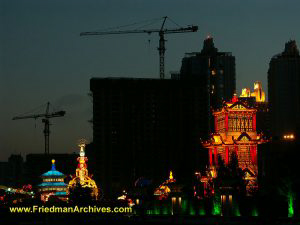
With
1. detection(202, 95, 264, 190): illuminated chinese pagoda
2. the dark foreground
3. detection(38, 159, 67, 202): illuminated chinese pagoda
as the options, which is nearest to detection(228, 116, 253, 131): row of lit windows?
detection(202, 95, 264, 190): illuminated chinese pagoda

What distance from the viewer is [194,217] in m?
66.7

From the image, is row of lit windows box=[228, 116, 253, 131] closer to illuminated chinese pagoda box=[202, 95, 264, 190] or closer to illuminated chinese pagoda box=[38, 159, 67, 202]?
illuminated chinese pagoda box=[202, 95, 264, 190]

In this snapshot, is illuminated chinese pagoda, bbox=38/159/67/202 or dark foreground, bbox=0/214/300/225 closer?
dark foreground, bbox=0/214/300/225

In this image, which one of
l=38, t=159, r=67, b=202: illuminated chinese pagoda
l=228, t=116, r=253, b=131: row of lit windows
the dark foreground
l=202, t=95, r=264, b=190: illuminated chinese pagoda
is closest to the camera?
the dark foreground

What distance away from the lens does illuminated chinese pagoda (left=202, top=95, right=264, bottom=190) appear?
9706cm

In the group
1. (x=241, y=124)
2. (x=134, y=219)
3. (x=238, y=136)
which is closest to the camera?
(x=134, y=219)

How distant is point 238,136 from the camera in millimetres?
97688

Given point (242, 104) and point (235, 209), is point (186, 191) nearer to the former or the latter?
point (235, 209)

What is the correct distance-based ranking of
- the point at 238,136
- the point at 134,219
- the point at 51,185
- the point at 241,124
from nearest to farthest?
the point at 134,219, the point at 238,136, the point at 241,124, the point at 51,185

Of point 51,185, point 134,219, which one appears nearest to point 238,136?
point 134,219

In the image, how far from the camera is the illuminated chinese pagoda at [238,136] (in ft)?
318

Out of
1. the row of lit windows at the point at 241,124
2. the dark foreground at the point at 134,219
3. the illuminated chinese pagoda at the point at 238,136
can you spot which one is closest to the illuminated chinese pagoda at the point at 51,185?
the dark foreground at the point at 134,219

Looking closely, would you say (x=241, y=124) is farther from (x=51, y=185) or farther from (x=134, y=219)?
(x=51, y=185)

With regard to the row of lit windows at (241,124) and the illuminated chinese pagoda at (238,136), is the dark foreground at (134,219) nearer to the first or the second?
the illuminated chinese pagoda at (238,136)
